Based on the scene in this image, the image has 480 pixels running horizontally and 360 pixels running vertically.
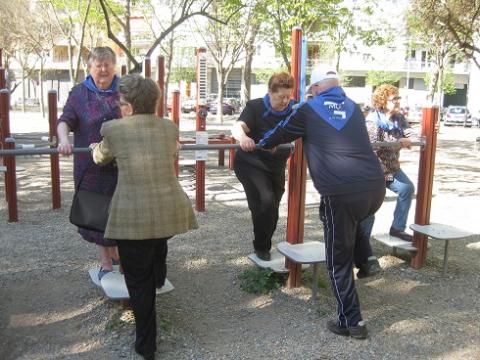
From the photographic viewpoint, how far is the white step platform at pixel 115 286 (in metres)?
3.49

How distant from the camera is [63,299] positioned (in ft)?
13.3

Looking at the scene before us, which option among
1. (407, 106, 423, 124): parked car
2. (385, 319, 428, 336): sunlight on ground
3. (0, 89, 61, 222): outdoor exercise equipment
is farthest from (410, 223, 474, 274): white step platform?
(407, 106, 423, 124): parked car

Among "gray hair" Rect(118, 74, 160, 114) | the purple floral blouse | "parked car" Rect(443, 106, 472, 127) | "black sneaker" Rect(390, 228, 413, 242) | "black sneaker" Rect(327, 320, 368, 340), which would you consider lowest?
"black sneaker" Rect(327, 320, 368, 340)

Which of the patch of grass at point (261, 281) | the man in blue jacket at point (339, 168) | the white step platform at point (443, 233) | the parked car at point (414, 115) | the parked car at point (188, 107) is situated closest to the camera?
the man in blue jacket at point (339, 168)

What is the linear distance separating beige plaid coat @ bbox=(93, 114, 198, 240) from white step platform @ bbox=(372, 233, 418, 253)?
279 cm

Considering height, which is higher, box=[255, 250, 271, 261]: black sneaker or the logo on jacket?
the logo on jacket

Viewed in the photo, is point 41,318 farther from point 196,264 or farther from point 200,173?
point 200,173

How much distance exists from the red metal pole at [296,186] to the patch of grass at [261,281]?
101mm

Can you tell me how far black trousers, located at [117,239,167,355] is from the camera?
302 cm

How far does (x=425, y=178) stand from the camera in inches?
195

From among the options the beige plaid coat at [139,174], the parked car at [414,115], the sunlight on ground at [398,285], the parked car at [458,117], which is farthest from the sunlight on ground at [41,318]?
the parked car at [458,117]

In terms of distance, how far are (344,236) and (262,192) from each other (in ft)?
3.10

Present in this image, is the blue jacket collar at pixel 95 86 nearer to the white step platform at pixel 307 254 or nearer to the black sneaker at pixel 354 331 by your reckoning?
the white step platform at pixel 307 254

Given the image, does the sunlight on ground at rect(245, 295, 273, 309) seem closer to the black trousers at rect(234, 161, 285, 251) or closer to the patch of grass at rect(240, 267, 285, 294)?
the patch of grass at rect(240, 267, 285, 294)
